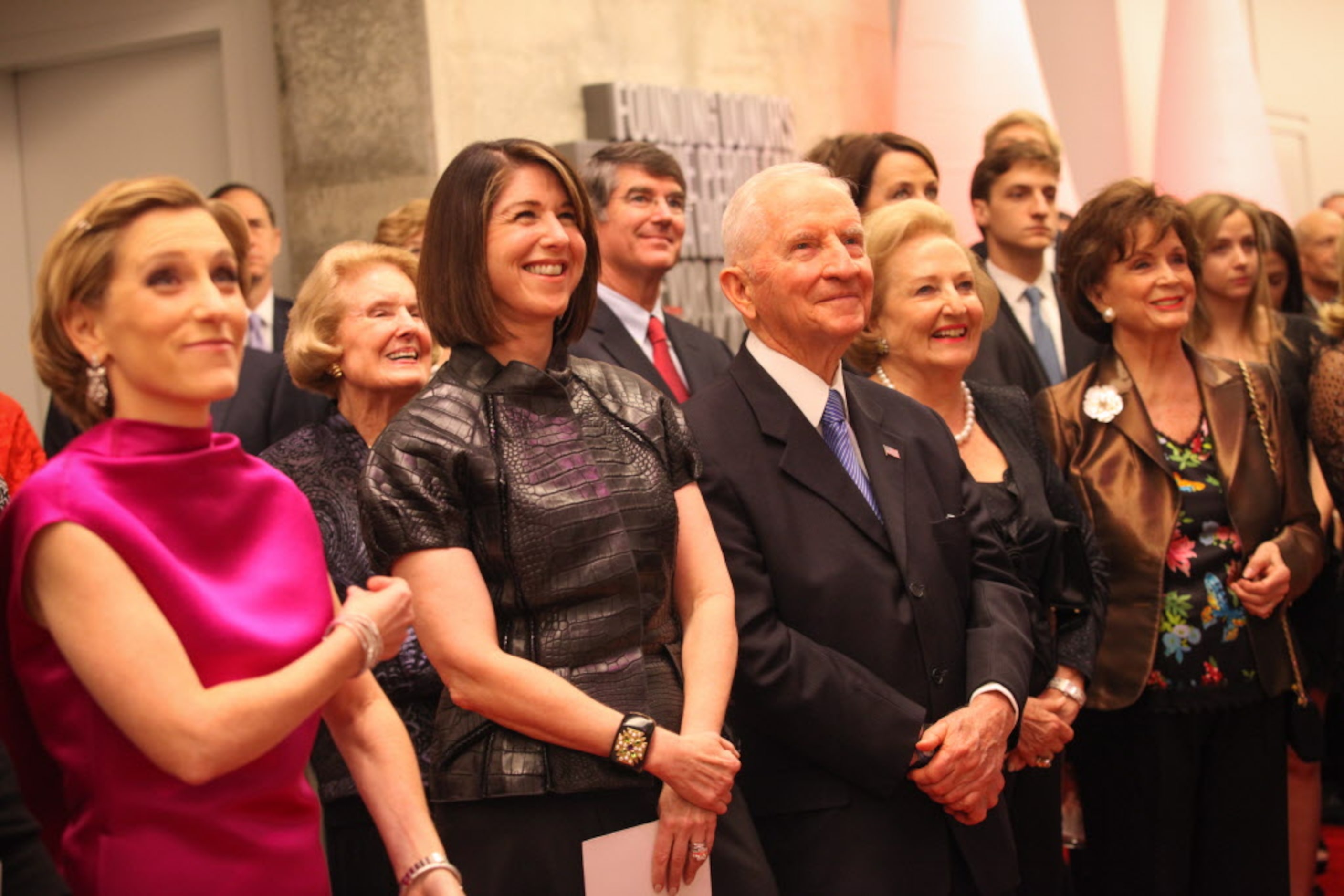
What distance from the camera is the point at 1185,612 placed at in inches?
146

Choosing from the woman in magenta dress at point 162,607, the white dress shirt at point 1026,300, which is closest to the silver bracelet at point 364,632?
the woman in magenta dress at point 162,607

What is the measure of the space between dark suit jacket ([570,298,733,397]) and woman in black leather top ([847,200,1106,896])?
597 millimetres

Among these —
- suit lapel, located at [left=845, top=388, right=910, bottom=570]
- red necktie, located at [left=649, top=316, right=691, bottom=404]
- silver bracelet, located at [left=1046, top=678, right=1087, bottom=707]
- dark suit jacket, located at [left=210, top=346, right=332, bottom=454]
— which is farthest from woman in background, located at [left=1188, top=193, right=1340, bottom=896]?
dark suit jacket, located at [left=210, top=346, right=332, bottom=454]

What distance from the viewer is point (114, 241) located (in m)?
1.92

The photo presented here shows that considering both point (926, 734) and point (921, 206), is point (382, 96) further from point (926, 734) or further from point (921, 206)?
point (926, 734)

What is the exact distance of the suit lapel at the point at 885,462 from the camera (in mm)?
2924

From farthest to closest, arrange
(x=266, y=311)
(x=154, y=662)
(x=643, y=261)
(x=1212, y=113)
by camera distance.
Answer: (x=1212, y=113) < (x=266, y=311) < (x=643, y=261) < (x=154, y=662)

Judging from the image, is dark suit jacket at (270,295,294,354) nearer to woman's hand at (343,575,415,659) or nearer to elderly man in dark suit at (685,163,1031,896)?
elderly man in dark suit at (685,163,1031,896)

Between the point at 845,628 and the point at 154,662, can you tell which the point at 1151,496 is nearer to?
the point at 845,628

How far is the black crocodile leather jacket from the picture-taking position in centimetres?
235

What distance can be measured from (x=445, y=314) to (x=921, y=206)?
151cm

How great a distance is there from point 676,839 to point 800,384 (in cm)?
100

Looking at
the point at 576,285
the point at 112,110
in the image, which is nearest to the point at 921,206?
the point at 576,285

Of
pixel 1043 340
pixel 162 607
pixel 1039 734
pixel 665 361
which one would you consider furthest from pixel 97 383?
pixel 1043 340
